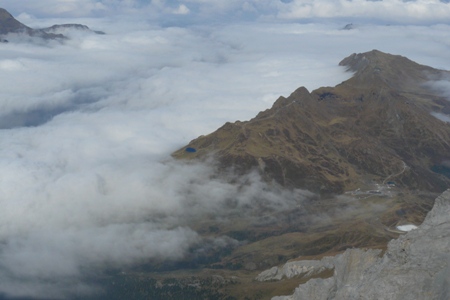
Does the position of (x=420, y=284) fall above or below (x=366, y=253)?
above

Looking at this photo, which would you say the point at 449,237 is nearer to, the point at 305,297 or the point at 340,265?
the point at 340,265

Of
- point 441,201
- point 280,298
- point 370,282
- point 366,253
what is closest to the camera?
point 370,282

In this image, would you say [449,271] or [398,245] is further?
[398,245]

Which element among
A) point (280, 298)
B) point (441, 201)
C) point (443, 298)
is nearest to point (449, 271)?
point (443, 298)

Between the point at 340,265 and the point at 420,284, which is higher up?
the point at 420,284

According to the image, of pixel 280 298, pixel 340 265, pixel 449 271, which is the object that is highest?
pixel 449 271

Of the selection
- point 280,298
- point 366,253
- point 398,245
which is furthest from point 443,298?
point 280,298

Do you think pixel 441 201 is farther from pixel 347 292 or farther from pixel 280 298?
pixel 280 298

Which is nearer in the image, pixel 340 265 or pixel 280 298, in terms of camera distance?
pixel 340 265

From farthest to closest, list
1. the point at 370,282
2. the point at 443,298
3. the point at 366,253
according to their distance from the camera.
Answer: the point at 366,253, the point at 370,282, the point at 443,298
